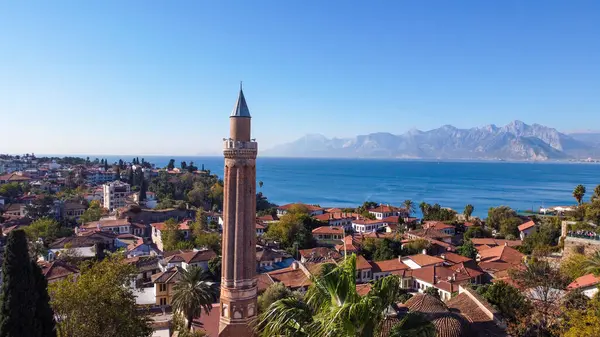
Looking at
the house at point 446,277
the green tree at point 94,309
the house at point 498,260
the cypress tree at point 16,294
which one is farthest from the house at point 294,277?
the cypress tree at point 16,294

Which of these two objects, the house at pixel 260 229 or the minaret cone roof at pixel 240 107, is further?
the house at pixel 260 229

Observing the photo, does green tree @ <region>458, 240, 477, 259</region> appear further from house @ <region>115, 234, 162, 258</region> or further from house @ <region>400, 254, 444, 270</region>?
house @ <region>115, 234, 162, 258</region>

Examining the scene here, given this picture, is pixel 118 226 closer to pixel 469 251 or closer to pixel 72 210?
pixel 72 210

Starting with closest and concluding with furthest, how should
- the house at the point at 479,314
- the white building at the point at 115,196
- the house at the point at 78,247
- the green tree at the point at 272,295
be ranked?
1. the house at the point at 479,314
2. the green tree at the point at 272,295
3. the house at the point at 78,247
4. the white building at the point at 115,196

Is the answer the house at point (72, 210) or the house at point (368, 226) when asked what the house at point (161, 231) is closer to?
the house at point (72, 210)

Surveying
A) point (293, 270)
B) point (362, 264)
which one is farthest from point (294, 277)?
point (362, 264)

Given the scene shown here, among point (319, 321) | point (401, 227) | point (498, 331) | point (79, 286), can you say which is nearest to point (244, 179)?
point (79, 286)
